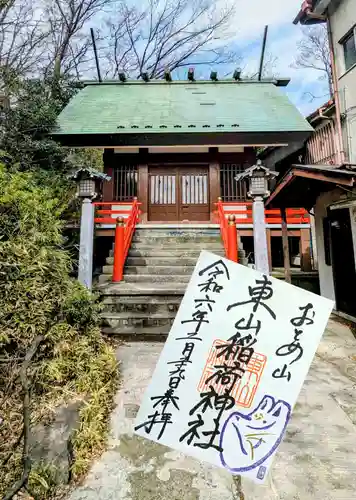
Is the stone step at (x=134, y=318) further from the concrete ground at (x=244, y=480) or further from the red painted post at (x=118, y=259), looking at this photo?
the concrete ground at (x=244, y=480)

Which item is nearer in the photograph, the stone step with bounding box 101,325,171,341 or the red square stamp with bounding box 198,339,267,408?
the red square stamp with bounding box 198,339,267,408

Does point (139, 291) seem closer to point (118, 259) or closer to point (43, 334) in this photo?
point (118, 259)

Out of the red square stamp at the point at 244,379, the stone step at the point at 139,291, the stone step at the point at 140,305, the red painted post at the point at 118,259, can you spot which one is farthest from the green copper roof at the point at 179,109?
the red square stamp at the point at 244,379

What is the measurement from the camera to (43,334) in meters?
2.79

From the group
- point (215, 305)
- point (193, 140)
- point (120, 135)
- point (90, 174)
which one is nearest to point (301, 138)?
point (193, 140)

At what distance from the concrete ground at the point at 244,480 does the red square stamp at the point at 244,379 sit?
1.01 meters

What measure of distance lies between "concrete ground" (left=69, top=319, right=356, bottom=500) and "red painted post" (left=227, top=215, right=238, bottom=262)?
11.7ft

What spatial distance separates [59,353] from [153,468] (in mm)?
1971

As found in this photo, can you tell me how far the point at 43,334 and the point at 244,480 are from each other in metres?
2.26

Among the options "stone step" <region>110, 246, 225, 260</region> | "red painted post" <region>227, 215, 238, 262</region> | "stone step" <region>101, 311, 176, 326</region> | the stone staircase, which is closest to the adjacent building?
"red painted post" <region>227, 215, 238, 262</region>

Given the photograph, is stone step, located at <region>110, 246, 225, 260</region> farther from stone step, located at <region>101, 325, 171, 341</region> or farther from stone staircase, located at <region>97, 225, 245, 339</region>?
stone step, located at <region>101, 325, 171, 341</region>

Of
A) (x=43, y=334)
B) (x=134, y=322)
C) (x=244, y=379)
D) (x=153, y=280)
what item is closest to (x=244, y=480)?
Answer: (x=244, y=379)

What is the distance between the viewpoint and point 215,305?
1.82 m

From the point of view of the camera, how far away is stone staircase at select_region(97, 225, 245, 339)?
5434 mm
